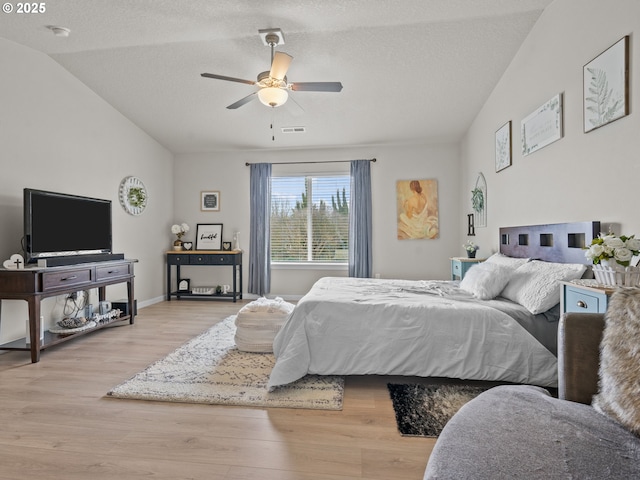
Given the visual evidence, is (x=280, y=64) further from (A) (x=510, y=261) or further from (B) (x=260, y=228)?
(B) (x=260, y=228)

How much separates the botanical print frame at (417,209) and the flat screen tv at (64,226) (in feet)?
13.4

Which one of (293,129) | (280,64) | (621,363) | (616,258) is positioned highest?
(293,129)

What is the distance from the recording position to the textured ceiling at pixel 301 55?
2922 mm

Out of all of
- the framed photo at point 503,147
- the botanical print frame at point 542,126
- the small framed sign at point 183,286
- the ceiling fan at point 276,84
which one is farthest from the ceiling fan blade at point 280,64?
the small framed sign at point 183,286

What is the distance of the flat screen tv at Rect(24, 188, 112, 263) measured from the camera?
3092mm

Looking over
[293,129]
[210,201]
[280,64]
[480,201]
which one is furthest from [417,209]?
[210,201]

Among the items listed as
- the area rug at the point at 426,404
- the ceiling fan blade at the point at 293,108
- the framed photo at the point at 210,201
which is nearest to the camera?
the area rug at the point at 426,404

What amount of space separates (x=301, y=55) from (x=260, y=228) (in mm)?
2907

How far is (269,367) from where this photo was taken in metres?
2.76

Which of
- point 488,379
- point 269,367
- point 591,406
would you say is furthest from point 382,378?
point 591,406

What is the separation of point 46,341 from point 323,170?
13.8ft

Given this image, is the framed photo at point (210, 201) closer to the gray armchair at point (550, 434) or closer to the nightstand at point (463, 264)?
the nightstand at point (463, 264)

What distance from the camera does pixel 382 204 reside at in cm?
556

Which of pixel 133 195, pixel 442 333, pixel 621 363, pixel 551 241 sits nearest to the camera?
pixel 621 363
